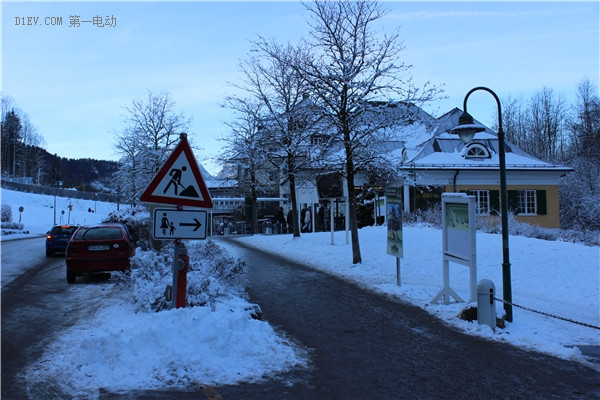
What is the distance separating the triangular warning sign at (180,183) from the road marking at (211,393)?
2132 mm

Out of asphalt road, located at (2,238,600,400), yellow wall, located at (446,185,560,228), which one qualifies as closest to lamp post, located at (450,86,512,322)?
asphalt road, located at (2,238,600,400)

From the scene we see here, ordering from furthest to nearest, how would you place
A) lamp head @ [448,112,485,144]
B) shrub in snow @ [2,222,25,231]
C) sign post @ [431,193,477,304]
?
shrub in snow @ [2,222,25,231] < lamp head @ [448,112,485,144] < sign post @ [431,193,477,304]

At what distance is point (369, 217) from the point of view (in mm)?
31609

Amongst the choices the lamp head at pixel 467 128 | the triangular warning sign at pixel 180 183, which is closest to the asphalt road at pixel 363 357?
the triangular warning sign at pixel 180 183

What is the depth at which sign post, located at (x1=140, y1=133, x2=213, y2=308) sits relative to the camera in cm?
560

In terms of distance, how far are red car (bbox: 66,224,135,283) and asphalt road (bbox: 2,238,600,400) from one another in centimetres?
178

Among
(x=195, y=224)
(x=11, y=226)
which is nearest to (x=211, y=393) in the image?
(x=195, y=224)

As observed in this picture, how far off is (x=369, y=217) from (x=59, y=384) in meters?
27.8

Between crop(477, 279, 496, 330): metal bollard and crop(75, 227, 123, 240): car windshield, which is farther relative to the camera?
crop(75, 227, 123, 240): car windshield

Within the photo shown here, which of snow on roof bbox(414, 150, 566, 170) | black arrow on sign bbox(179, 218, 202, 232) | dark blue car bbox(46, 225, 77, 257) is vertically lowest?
dark blue car bbox(46, 225, 77, 257)

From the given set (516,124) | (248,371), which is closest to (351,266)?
(248,371)

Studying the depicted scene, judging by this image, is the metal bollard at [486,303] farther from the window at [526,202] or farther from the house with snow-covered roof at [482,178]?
the window at [526,202]

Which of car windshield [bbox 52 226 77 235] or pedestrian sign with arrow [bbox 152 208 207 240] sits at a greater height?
pedestrian sign with arrow [bbox 152 208 207 240]

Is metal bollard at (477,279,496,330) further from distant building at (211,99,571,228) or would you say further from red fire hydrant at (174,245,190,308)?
distant building at (211,99,571,228)
